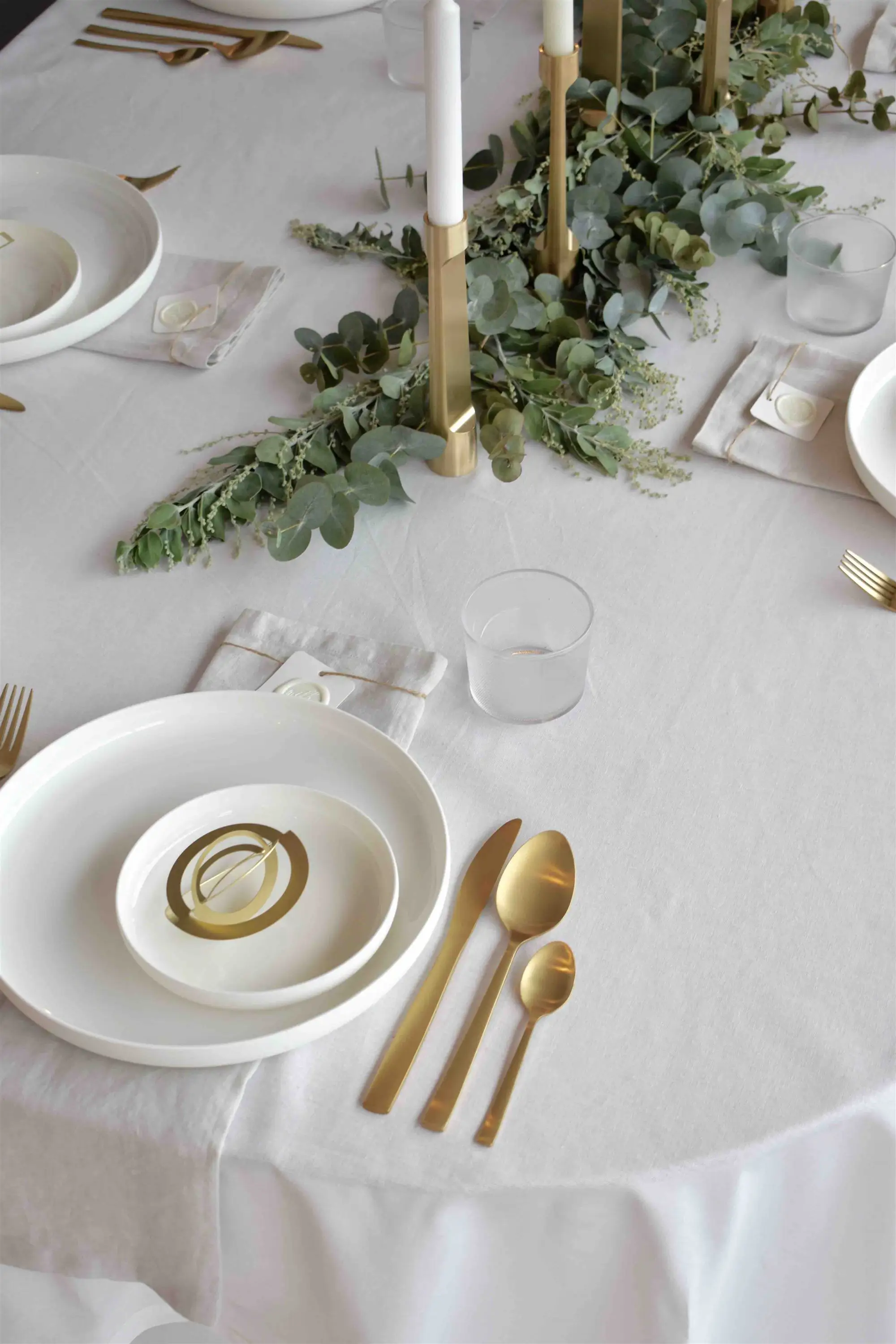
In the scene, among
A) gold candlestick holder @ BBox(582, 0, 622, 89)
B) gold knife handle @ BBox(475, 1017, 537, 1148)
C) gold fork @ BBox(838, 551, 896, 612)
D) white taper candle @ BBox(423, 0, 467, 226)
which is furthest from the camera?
gold candlestick holder @ BBox(582, 0, 622, 89)

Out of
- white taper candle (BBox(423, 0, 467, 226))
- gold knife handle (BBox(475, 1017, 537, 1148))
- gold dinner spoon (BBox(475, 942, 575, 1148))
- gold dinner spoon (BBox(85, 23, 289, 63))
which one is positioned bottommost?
gold knife handle (BBox(475, 1017, 537, 1148))

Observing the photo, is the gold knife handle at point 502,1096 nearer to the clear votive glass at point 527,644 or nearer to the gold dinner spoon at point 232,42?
the clear votive glass at point 527,644

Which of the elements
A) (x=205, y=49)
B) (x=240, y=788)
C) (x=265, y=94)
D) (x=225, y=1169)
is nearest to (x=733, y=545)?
(x=240, y=788)

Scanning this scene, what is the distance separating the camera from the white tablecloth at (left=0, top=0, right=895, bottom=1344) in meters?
0.61

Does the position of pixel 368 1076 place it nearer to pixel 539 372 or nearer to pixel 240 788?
pixel 240 788

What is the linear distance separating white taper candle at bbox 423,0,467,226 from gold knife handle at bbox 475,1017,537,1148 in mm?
565

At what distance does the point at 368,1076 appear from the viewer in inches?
24.7

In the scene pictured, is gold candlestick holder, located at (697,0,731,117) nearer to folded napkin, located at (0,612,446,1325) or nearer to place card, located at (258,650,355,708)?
place card, located at (258,650,355,708)

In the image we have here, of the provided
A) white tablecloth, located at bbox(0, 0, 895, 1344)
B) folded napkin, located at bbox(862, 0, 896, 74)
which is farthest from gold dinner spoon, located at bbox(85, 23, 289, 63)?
folded napkin, located at bbox(862, 0, 896, 74)

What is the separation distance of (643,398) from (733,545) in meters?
0.19

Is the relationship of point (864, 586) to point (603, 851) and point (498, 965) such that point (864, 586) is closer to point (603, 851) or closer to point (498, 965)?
point (603, 851)

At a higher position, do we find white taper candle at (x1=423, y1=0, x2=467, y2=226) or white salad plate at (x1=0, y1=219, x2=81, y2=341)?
white taper candle at (x1=423, y1=0, x2=467, y2=226)

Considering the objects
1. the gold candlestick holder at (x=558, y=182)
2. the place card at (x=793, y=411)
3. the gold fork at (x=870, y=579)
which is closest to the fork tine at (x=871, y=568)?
the gold fork at (x=870, y=579)

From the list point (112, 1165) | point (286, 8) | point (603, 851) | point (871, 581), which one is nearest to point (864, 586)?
point (871, 581)
